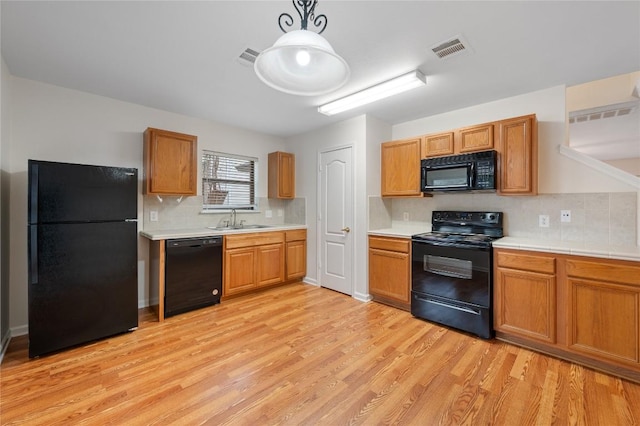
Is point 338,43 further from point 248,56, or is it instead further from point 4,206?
point 4,206

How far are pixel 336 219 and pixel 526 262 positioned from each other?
2254 mm

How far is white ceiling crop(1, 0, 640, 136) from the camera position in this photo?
1.72 meters

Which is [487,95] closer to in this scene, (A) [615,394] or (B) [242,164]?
(A) [615,394]

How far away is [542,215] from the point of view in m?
2.84

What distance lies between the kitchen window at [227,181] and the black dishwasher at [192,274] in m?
0.87

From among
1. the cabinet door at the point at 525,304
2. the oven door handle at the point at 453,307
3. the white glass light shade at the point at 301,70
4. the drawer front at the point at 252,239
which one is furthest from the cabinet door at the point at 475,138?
the drawer front at the point at 252,239

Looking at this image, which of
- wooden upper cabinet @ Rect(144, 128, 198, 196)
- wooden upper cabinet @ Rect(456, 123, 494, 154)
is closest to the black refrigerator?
wooden upper cabinet @ Rect(144, 128, 198, 196)

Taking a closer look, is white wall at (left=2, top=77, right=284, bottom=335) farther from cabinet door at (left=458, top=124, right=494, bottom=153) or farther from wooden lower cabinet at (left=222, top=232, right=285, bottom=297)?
cabinet door at (left=458, top=124, right=494, bottom=153)

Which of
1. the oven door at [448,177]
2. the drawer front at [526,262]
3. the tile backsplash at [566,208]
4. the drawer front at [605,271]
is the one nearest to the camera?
the drawer front at [605,271]

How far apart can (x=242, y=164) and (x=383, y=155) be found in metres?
2.17

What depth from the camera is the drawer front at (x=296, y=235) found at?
4.23 meters

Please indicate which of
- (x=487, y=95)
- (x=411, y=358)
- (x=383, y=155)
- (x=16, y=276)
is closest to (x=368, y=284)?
(x=411, y=358)

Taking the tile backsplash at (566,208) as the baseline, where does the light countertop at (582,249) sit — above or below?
below

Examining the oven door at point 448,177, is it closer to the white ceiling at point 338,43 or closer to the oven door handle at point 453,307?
the white ceiling at point 338,43
